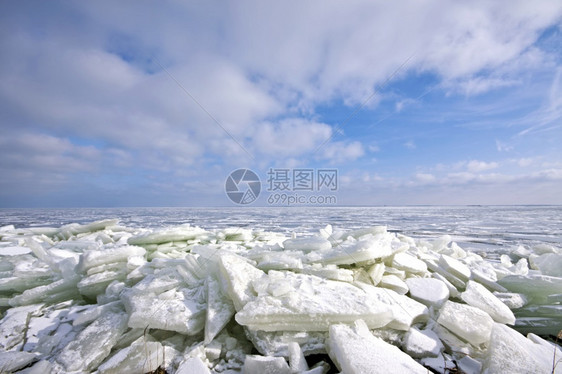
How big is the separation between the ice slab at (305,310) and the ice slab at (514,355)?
0.58 meters

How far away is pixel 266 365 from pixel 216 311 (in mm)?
598

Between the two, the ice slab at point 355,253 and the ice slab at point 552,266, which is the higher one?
the ice slab at point 355,253

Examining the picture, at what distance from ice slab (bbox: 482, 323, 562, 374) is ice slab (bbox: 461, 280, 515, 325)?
34cm

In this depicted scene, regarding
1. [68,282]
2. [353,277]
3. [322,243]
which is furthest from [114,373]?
[322,243]

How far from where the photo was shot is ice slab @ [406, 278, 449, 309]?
229 centimetres

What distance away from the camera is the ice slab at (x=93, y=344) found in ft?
5.83

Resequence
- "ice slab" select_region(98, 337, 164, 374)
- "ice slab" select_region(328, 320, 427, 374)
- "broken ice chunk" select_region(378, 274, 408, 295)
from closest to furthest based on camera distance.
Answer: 1. "ice slab" select_region(328, 320, 427, 374)
2. "ice slab" select_region(98, 337, 164, 374)
3. "broken ice chunk" select_region(378, 274, 408, 295)

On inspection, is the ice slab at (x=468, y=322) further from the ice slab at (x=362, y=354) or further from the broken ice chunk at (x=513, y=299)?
the broken ice chunk at (x=513, y=299)

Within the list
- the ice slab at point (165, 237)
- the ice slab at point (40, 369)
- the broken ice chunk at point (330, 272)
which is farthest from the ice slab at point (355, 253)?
the ice slab at point (165, 237)

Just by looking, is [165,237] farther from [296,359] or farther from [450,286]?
[450,286]

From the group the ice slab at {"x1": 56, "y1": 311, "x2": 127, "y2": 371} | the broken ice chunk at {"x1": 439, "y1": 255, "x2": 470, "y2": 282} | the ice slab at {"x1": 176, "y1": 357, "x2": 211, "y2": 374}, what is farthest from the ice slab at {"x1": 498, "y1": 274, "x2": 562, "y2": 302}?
the ice slab at {"x1": 56, "y1": 311, "x2": 127, "y2": 371}

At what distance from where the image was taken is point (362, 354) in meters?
1.51

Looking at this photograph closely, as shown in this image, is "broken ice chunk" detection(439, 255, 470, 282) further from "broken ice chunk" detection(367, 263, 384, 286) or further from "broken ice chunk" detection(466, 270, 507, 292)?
"broken ice chunk" detection(367, 263, 384, 286)

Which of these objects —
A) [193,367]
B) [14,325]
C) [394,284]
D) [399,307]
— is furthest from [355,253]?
[14,325]
